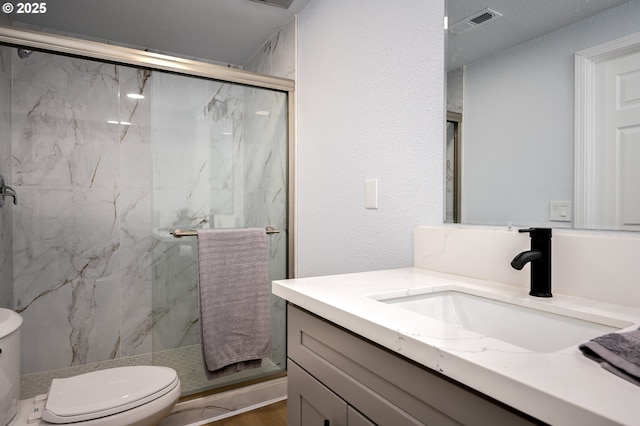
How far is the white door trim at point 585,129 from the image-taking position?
0.84 meters

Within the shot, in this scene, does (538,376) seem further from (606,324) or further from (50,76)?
(50,76)

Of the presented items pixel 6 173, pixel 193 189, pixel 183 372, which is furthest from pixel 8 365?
pixel 6 173

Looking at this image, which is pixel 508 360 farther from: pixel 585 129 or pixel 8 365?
pixel 8 365

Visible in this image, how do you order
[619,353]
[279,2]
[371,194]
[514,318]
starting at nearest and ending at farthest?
[619,353] < [514,318] < [371,194] < [279,2]

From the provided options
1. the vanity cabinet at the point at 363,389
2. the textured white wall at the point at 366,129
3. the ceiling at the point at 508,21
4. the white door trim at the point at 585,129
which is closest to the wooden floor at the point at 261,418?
the textured white wall at the point at 366,129

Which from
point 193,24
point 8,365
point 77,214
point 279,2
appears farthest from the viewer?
point 193,24

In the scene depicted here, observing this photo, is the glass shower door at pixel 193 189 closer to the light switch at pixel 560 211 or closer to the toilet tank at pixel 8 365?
the toilet tank at pixel 8 365

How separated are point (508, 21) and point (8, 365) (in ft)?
6.09

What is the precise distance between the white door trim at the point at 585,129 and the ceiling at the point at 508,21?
0.33 ft

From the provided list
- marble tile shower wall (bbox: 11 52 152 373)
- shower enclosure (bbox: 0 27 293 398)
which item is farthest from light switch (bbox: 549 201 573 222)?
marble tile shower wall (bbox: 11 52 152 373)

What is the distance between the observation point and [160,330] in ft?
6.11

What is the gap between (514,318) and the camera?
32.9 inches

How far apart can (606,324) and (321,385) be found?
574mm

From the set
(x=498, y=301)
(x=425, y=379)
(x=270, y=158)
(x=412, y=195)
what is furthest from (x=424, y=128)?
(x=270, y=158)
